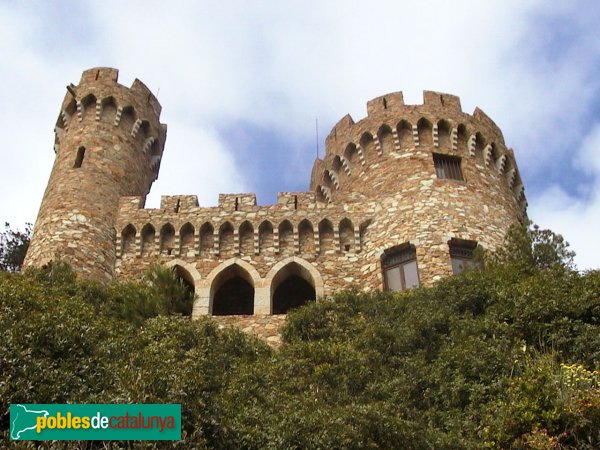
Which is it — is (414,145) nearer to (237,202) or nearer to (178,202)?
(237,202)

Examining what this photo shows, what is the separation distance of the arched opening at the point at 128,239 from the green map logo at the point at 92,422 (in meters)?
11.3

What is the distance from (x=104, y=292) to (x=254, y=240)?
4881 mm

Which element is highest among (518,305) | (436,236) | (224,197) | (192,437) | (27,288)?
(224,197)

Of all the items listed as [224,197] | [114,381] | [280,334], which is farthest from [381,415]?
[224,197]

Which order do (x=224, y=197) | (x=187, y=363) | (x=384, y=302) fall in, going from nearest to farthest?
(x=187, y=363)
(x=384, y=302)
(x=224, y=197)

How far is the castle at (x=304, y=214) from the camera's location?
753 inches

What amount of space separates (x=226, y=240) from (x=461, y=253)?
21.8ft

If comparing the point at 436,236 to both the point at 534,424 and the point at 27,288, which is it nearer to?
the point at 534,424

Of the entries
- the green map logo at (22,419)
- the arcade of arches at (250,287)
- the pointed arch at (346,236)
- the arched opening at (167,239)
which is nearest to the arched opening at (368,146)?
the pointed arch at (346,236)

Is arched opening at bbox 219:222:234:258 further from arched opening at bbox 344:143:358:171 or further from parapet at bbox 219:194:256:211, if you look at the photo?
arched opening at bbox 344:143:358:171

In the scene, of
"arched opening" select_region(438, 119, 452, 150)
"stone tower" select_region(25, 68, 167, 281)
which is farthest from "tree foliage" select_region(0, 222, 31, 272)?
"arched opening" select_region(438, 119, 452, 150)

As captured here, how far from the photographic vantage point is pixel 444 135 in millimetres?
22219

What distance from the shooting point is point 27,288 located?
14.7 meters

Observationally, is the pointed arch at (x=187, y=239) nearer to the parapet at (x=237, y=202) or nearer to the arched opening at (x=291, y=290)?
the parapet at (x=237, y=202)
